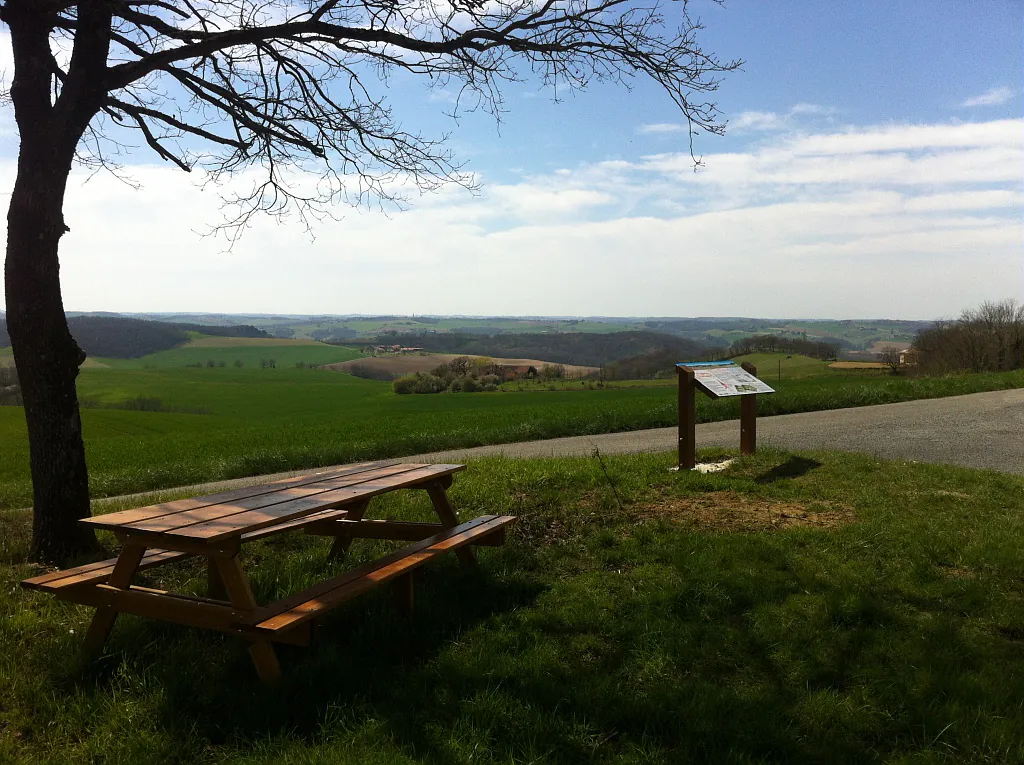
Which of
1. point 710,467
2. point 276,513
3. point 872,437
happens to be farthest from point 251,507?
point 872,437

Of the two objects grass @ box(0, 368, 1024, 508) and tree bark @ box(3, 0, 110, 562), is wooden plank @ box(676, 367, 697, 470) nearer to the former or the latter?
tree bark @ box(3, 0, 110, 562)

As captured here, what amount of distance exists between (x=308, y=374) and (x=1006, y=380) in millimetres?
49399

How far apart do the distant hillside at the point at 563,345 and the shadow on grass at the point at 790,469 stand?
2231 inches

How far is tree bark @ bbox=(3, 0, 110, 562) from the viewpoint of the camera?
15.8ft

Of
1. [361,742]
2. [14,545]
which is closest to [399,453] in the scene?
[14,545]

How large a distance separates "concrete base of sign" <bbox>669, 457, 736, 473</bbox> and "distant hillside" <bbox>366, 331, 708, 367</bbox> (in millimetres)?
56723

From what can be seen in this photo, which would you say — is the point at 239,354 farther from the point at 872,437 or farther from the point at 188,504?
the point at 188,504

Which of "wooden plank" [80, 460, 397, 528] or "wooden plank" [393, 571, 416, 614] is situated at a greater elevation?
"wooden plank" [80, 460, 397, 528]

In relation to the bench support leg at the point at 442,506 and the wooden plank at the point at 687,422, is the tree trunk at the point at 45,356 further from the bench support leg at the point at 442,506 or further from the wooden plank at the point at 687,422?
the wooden plank at the point at 687,422

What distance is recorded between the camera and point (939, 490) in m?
6.67

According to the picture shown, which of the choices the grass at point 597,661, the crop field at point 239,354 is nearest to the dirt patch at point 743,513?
the grass at point 597,661

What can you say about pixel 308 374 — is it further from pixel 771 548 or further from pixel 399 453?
pixel 771 548

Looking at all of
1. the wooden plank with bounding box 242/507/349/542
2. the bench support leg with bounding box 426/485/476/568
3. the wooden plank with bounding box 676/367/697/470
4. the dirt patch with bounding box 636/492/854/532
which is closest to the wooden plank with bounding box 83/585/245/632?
the wooden plank with bounding box 242/507/349/542

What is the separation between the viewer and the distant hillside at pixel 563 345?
68875 mm
